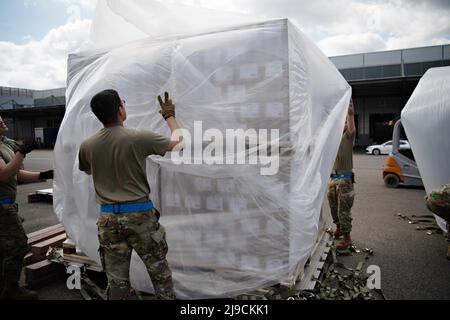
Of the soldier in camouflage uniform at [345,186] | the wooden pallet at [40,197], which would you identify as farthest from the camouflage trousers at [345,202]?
the wooden pallet at [40,197]

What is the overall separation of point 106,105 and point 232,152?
0.91 meters

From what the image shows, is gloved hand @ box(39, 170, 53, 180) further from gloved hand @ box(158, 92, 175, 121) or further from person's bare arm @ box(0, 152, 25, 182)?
gloved hand @ box(158, 92, 175, 121)

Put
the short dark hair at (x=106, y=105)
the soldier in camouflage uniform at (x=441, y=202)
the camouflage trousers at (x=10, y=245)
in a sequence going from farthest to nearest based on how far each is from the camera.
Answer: the soldier in camouflage uniform at (x=441, y=202) → the camouflage trousers at (x=10, y=245) → the short dark hair at (x=106, y=105)

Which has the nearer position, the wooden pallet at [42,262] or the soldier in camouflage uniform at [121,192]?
the soldier in camouflage uniform at [121,192]

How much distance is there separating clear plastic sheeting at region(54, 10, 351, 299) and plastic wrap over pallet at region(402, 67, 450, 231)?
184 cm

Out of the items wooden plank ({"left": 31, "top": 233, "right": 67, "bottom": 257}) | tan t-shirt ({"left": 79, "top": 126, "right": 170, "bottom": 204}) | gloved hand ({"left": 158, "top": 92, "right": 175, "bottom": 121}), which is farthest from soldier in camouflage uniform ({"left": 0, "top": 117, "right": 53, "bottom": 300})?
gloved hand ({"left": 158, "top": 92, "right": 175, "bottom": 121})

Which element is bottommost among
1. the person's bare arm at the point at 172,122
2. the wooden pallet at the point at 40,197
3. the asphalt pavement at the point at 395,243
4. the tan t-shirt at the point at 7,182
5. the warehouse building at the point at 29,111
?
the asphalt pavement at the point at 395,243

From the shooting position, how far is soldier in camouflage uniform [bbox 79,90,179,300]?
6.95 ft

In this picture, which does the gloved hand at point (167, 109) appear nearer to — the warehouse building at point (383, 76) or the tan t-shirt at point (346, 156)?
the tan t-shirt at point (346, 156)

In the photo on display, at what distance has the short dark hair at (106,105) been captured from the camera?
2.09 m

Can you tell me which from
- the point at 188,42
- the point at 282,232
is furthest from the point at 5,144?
the point at 282,232

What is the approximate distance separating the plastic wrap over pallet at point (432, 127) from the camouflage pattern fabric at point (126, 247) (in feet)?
10.9

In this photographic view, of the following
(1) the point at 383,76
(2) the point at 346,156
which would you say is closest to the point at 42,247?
(2) the point at 346,156

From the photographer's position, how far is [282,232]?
233 cm
